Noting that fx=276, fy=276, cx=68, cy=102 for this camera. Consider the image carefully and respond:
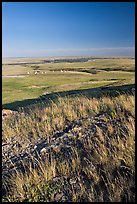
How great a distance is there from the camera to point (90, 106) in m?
7.70

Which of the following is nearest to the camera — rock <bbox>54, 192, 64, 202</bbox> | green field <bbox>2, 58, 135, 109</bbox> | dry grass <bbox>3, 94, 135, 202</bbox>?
dry grass <bbox>3, 94, 135, 202</bbox>

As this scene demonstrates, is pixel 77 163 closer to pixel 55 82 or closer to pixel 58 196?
pixel 58 196

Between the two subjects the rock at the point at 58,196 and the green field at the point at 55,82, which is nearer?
the rock at the point at 58,196

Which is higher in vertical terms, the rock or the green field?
the green field

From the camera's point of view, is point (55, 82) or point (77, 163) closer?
point (77, 163)

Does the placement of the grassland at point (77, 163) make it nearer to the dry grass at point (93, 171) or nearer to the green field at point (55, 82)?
the dry grass at point (93, 171)

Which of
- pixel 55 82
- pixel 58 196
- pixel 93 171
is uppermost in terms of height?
pixel 55 82

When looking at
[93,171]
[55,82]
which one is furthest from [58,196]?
[55,82]

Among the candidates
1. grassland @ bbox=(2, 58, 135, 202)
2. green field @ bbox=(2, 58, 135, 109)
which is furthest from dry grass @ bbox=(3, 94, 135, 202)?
green field @ bbox=(2, 58, 135, 109)

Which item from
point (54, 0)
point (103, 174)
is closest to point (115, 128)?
point (103, 174)

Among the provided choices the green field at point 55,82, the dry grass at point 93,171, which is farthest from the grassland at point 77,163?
the green field at point 55,82

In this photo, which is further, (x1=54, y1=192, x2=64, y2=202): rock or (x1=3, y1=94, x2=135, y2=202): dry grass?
(x1=54, y1=192, x2=64, y2=202): rock

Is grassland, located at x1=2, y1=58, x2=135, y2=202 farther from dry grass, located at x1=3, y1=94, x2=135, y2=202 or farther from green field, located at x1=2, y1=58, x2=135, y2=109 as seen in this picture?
green field, located at x1=2, y1=58, x2=135, y2=109

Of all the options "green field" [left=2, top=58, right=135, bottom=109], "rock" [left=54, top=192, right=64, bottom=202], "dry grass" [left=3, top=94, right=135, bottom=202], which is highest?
"green field" [left=2, top=58, right=135, bottom=109]
